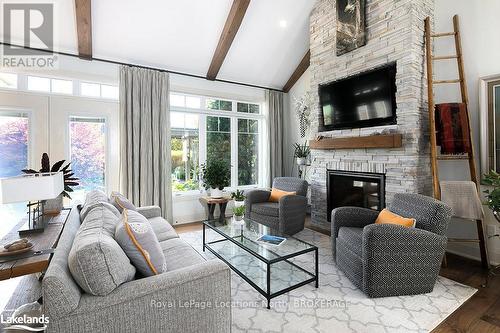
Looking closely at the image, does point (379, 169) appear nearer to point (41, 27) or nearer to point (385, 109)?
point (385, 109)

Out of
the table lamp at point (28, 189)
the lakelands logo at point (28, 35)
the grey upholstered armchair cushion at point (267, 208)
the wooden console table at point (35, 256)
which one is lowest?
the grey upholstered armchair cushion at point (267, 208)

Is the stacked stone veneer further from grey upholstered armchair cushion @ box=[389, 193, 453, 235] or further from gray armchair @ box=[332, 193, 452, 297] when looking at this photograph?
gray armchair @ box=[332, 193, 452, 297]

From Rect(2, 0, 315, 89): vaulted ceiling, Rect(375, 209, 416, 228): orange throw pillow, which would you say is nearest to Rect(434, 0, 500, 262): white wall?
Rect(375, 209, 416, 228): orange throw pillow

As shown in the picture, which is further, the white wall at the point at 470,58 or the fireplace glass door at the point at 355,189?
the fireplace glass door at the point at 355,189

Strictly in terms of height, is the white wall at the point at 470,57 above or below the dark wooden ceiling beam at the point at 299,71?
below

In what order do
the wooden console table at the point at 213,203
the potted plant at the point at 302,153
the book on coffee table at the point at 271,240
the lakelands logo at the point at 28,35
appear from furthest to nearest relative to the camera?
1. the potted plant at the point at 302,153
2. the wooden console table at the point at 213,203
3. the lakelands logo at the point at 28,35
4. the book on coffee table at the point at 271,240

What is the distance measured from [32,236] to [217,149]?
3439 mm

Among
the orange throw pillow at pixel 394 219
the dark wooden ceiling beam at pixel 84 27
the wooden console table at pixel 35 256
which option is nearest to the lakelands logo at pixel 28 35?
the dark wooden ceiling beam at pixel 84 27

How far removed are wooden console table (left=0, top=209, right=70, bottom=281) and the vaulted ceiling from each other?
265 cm

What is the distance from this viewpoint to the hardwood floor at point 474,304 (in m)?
1.83

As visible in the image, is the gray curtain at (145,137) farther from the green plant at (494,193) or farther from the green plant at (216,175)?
the green plant at (494,193)

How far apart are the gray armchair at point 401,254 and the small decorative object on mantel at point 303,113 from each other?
3.04 meters

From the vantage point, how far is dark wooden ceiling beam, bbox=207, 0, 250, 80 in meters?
3.57

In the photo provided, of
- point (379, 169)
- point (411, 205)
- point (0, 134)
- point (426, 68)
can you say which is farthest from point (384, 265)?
point (0, 134)
